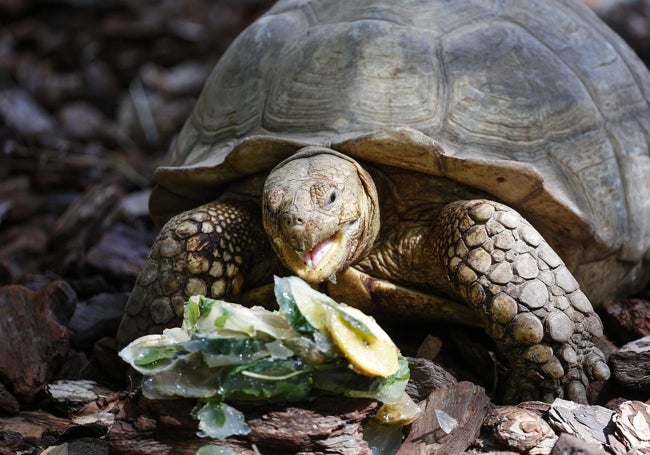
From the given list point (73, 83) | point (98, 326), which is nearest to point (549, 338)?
point (98, 326)

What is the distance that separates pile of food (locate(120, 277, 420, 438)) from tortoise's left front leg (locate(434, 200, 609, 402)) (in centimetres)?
72

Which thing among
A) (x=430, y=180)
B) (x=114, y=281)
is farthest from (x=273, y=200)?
(x=114, y=281)

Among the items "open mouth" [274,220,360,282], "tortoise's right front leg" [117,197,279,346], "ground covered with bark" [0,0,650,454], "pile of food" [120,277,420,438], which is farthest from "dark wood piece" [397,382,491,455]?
"tortoise's right front leg" [117,197,279,346]

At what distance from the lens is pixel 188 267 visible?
11.2 feet

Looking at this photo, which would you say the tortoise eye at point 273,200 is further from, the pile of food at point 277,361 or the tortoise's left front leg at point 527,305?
the tortoise's left front leg at point 527,305

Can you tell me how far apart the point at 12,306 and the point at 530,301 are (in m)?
2.15

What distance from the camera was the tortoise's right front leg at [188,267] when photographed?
3402 millimetres

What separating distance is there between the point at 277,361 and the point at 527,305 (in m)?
1.06

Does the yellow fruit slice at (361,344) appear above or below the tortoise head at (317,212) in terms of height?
below

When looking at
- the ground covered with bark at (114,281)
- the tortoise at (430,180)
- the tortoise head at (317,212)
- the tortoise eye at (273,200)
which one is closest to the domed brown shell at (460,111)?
the tortoise at (430,180)

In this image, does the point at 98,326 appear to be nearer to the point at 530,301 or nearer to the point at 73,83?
the point at 530,301

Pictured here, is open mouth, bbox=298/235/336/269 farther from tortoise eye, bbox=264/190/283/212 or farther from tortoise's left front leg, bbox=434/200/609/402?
tortoise's left front leg, bbox=434/200/609/402

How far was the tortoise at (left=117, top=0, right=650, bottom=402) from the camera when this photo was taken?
305 centimetres

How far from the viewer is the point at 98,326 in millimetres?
3822
